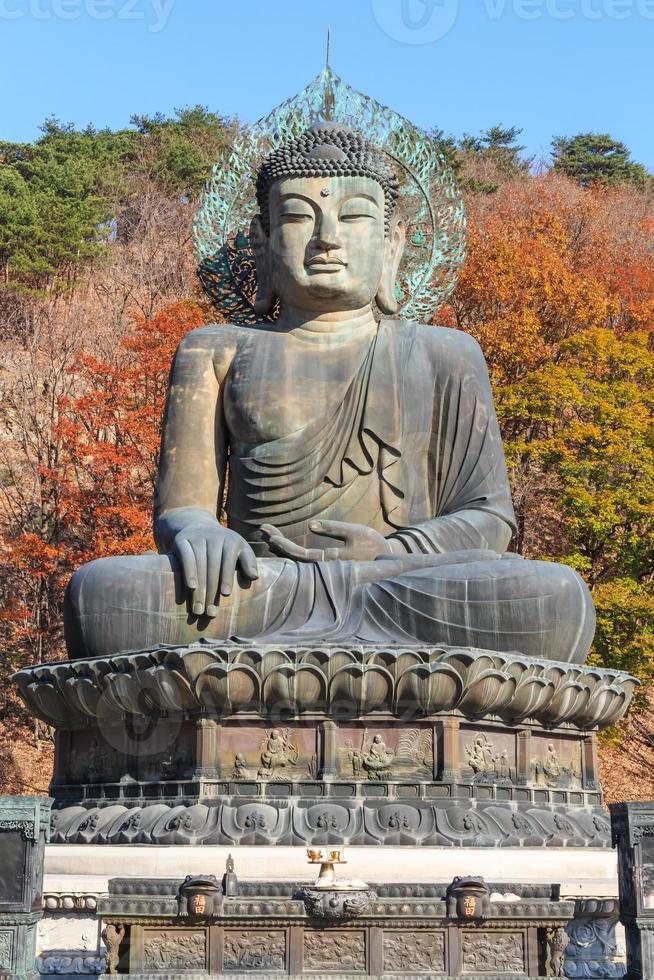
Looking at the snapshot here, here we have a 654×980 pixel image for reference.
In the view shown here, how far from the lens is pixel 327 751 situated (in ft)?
25.7

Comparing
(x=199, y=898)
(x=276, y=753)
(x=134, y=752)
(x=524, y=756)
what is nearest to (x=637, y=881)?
(x=199, y=898)

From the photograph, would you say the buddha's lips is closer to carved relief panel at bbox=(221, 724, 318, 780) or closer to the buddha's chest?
the buddha's chest

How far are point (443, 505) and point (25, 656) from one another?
11825 mm

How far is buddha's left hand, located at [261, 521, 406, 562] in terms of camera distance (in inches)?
345

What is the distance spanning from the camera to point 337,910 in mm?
5273

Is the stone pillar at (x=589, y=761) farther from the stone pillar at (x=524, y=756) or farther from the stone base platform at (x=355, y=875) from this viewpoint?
the stone base platform at (x=355, y=875)

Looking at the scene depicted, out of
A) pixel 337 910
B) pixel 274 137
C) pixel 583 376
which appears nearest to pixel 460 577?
pixel 337 910

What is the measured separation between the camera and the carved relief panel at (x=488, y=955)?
17.8 feet

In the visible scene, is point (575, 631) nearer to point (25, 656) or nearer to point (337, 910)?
point (337, 910)

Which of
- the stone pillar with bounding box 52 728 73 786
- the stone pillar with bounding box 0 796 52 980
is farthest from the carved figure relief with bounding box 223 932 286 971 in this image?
the stone pillar with bounding box 52 728 73 786

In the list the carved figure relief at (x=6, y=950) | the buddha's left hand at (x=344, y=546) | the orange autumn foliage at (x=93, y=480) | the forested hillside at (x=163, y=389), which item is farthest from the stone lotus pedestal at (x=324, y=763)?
the orange autumn foliage at (x=93, y=480)

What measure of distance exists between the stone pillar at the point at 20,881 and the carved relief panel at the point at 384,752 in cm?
248

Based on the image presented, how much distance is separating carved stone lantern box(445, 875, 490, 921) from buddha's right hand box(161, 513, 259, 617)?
10.5ft

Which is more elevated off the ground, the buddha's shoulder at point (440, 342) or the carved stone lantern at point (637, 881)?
the buddha's shoulder at point (440, 342)
